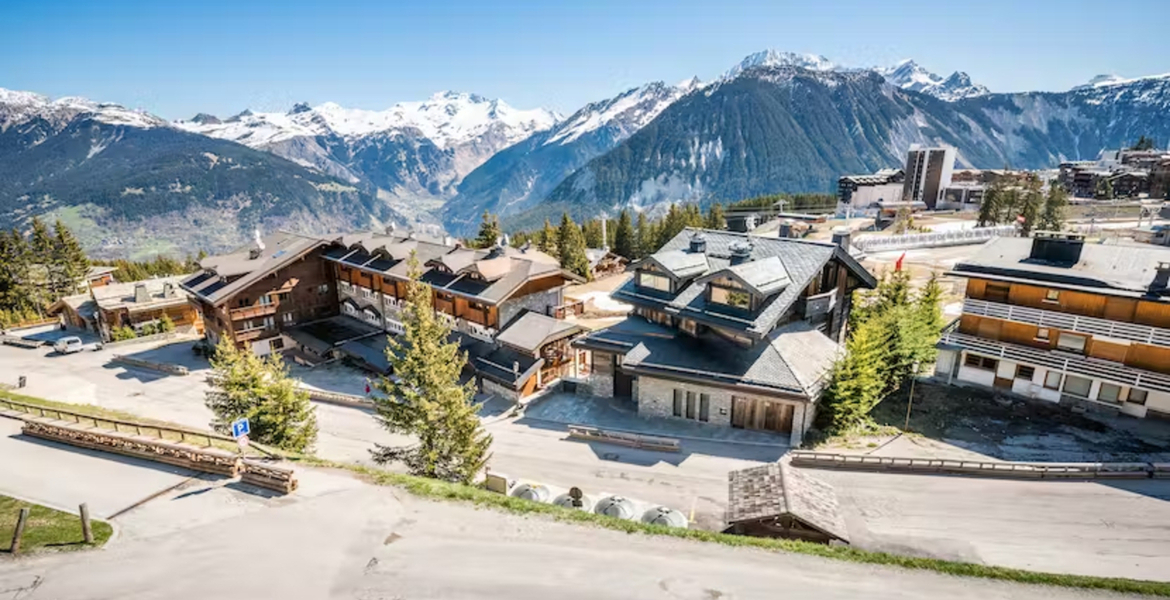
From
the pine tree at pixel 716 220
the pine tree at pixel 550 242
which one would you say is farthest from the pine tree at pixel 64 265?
the pine tree at pixel 716 220

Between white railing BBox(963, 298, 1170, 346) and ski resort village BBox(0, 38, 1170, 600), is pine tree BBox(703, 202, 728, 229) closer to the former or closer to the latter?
ski resort village BBox(0, 38, 1170, 600)

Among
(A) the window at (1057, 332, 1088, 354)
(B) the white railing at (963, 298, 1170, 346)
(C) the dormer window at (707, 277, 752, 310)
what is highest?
(C) the dormer window at (707, 277, 752, 310)

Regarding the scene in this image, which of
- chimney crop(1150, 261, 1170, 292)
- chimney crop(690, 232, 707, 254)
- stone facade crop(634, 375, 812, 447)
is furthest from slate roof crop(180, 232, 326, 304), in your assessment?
chimney crop(1150, 261, 1170, 292)

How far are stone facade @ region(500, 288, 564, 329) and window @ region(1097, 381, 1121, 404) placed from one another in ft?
119

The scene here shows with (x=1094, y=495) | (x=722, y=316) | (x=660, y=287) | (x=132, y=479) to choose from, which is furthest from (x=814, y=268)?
(x=132, y=479)

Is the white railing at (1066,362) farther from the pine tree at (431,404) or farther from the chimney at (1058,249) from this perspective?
the pine tree at (431,404)

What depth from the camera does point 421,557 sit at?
18.0 meters

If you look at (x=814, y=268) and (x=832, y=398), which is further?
(x=814, y=268)

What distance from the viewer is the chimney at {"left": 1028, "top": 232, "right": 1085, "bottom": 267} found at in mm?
32688

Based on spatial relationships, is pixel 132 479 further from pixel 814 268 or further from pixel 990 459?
pixel 990 459

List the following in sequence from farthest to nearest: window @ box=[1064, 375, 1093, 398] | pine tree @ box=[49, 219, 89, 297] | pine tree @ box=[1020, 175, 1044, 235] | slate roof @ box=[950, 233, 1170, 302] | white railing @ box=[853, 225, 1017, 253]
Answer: pine tree @ box=[1020, 175, 1044, 235]
white railing @ box=[853, 225, 1017, 253]
pine tree @ box=[49, 219, 89, 297]
window @ box=[1064, 375, 1093, 398]
slate roof @ box=[950, 233, 1170, 302]

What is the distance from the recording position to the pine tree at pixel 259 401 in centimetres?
Result: 2527

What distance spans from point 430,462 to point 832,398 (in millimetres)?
21415

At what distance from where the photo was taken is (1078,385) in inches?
1261
